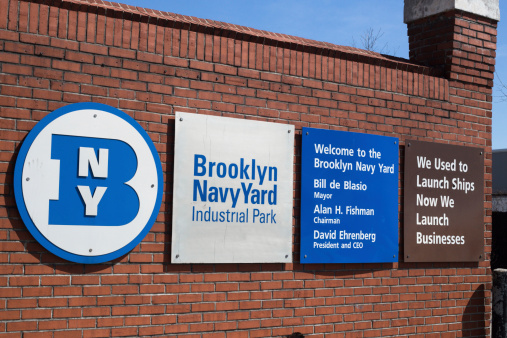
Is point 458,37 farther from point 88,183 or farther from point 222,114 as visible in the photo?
point 88,183

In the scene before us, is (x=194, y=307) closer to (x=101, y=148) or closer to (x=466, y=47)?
(x=101, y=148)

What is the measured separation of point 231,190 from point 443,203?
2388 millimetres

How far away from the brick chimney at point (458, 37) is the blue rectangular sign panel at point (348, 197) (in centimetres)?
124

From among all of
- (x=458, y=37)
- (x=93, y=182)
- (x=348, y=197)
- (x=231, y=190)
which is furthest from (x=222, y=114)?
(x=458, y=37)

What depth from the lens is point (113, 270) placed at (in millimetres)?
4879

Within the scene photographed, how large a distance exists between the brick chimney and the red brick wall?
0.06 feet

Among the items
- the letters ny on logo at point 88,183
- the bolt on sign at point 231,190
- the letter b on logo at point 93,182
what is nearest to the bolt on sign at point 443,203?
the bolt on sign at point 231,190

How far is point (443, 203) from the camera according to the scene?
660 cm

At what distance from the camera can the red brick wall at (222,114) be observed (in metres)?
4.65

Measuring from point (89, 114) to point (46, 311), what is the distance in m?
1.40

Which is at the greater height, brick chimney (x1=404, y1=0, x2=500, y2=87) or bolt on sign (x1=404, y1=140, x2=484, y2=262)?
brick chimney (x1=404, y1=0, x2=500, y2=87)

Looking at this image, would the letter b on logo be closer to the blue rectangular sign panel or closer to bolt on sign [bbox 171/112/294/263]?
bolt on sign [bbox 171/112/294/263]

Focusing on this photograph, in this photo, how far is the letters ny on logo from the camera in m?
4.61

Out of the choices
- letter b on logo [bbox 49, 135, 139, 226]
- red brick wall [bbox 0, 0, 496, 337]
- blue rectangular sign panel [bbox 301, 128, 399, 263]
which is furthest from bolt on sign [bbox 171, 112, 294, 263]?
letter b on logo [bbox 49, 135, 139, 226]
